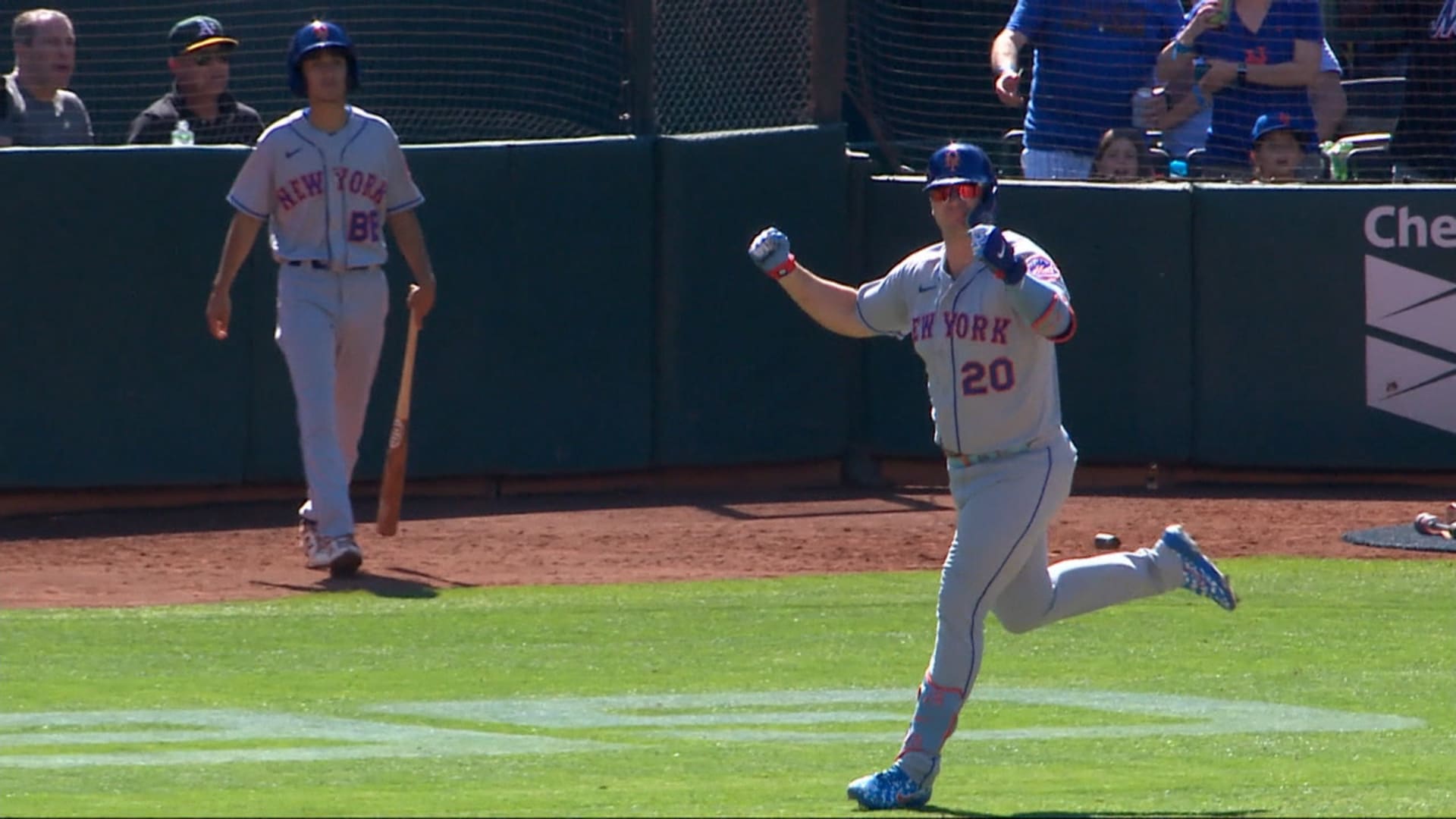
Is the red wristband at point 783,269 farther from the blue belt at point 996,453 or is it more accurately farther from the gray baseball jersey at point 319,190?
the gray baseball jersey at point 319,190

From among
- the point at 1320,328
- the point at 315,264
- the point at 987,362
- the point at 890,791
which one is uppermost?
the point at 315,264

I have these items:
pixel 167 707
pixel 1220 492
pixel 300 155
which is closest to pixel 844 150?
pixel 1220 492

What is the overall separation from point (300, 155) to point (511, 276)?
8.00ft

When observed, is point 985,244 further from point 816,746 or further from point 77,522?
point 77,522

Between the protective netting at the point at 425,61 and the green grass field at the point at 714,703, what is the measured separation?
3.59m

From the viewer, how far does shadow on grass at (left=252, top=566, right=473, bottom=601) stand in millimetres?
9352

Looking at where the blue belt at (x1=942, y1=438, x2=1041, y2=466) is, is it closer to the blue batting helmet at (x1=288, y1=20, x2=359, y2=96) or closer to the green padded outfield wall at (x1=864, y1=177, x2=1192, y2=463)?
the blue batting helmet at (x1=288, y1=20, x2=359, y2=96)

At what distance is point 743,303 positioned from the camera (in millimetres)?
12328

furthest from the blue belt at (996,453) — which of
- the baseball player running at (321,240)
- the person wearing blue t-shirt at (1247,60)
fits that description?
the person wearing blue t-shirt at (1247,60)

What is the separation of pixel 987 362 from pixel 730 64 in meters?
6.80

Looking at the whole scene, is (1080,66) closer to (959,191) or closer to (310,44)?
(310,44)

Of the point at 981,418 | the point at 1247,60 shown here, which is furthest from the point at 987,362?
the point at 1247,60

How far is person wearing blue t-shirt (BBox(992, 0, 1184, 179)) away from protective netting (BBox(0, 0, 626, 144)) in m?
2.13

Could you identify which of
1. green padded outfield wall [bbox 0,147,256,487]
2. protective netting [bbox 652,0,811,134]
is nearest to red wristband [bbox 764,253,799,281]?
green padded outfield wall [bbox 0,147,256,487]
